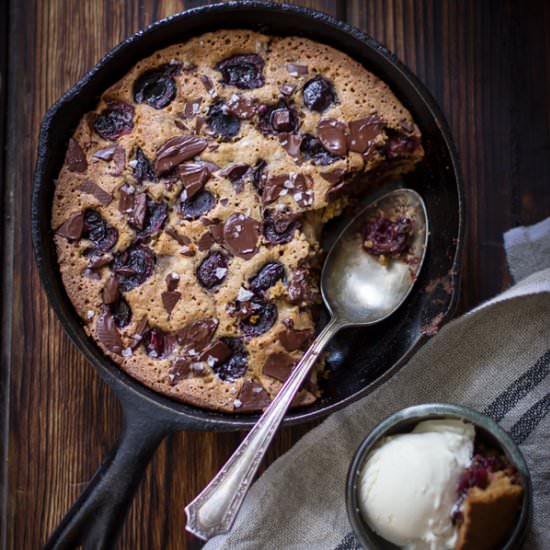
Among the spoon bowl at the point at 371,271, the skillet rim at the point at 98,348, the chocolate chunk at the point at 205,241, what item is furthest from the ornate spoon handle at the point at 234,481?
the chocolate chunk at the point at 205,241

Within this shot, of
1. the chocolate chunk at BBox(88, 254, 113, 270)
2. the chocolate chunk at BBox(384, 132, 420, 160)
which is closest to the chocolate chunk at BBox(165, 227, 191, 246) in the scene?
the chocolate chunk at BBox(88, 254, 113, 270)

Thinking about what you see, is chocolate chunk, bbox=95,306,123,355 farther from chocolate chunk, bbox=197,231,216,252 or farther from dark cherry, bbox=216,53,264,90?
dark cherry, bbox=216,53,264,90

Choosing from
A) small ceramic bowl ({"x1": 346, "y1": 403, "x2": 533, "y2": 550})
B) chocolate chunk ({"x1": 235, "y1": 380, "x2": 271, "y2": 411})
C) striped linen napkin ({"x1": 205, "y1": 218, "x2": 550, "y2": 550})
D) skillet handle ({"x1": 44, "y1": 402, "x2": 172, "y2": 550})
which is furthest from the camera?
striped linen napkin ({"x1": 205, "y1": 218, "x2": 550, "y2": 550})

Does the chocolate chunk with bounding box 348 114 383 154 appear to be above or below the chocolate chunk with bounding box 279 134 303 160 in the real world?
above

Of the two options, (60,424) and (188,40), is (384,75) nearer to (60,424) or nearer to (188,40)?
(188,40)

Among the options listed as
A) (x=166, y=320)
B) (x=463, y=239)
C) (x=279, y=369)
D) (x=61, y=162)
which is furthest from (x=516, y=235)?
(x=61, y=162)

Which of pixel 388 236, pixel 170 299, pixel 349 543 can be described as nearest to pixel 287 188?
pixel 388 236
